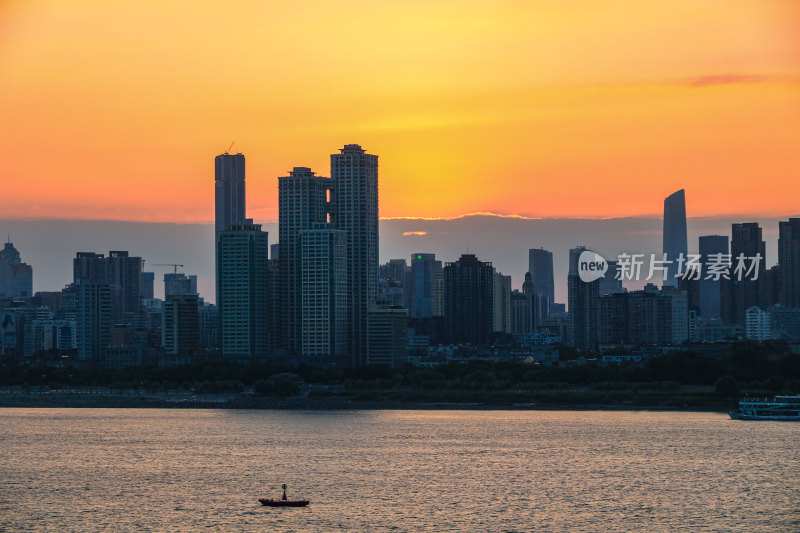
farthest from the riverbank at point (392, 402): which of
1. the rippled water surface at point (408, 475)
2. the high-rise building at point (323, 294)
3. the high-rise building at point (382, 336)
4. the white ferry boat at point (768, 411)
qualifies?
the high-rise building at point (382, 336)

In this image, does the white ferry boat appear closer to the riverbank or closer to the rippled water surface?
the rippled water surface

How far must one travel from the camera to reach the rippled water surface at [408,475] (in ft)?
201

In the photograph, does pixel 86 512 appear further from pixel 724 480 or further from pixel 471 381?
pixel 471 381

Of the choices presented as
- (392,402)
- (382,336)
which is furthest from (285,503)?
(382,336)

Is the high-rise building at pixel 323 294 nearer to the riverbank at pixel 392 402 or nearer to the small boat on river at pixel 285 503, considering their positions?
the riverbank at pixel 392 402

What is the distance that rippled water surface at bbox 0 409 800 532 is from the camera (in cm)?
6134

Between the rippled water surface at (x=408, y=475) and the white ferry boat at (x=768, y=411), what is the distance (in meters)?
2.25

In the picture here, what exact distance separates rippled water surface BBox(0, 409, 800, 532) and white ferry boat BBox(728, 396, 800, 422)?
2247mm

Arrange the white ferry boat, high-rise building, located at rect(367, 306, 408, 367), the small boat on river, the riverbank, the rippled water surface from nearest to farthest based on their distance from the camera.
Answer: the rippled water surface
the small boat on river
the white ferry boat
the riverbank
high-rise building, located at rect(367, 306, 408, 367)

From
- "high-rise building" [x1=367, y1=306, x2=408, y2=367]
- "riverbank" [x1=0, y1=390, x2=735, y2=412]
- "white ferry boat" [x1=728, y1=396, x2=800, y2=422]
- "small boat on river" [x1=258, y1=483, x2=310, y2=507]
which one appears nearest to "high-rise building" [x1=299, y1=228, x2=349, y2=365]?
"high-rise building" [x1=367, y1=306, x2=408, y2=367]

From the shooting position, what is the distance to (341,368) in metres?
190

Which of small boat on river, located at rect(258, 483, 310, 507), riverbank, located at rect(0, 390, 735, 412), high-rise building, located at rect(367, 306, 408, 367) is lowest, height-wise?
small boat on river, located at rect(258, 483, 310, 507)

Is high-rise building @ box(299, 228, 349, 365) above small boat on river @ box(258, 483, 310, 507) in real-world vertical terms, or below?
above

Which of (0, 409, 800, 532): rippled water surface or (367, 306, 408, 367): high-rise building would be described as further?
(367, 306, 408, 367): high-rise building
